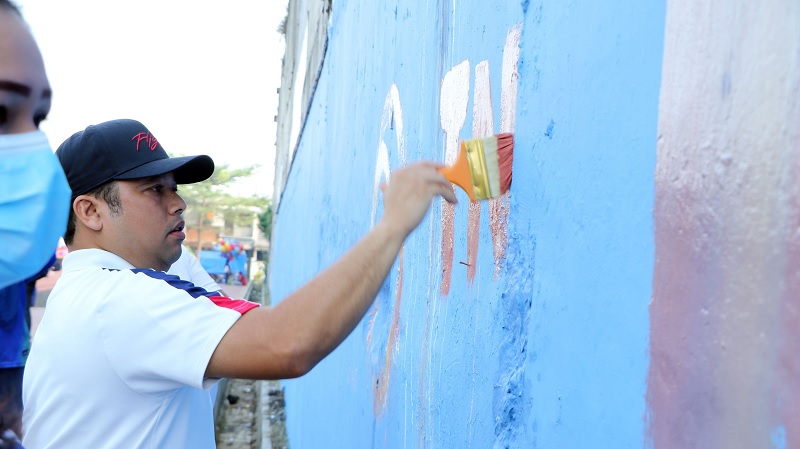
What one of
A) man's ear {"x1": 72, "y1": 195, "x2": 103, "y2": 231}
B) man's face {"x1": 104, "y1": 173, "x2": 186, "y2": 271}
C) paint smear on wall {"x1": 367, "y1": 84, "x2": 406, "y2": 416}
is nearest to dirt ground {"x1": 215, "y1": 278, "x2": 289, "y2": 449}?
paint smear on wall {"x1": 367, "y1": 84, "x2": 406, "y2": 416}

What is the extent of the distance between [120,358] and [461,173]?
33.2 inches

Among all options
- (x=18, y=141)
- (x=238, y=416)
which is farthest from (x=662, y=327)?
(x=238, y=416)

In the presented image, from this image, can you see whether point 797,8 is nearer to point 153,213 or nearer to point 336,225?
point 153,213

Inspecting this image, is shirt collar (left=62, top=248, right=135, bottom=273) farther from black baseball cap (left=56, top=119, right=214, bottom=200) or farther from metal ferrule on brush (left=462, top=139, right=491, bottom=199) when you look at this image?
metal ferrule on brush (left=462, top=139, right=491, bottom=199)

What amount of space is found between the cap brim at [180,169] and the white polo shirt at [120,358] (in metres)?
0.27

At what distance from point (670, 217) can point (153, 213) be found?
167 cm

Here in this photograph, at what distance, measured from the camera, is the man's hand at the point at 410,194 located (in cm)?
149

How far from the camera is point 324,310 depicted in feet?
4.67

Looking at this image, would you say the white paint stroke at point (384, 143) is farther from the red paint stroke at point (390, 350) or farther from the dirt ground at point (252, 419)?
the dirt ground at point (252, 419)

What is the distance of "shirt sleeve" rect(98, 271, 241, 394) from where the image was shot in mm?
1526

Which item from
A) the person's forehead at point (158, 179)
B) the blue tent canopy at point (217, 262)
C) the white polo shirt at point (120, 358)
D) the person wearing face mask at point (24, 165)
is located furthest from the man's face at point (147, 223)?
the blue tent canopy at point (217, 262)

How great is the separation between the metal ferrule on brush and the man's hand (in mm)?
61

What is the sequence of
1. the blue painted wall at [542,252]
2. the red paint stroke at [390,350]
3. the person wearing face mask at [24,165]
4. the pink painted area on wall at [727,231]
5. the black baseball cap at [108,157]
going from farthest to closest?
1. the red paint stroke at [390,350]
2. the black baseball cap at [108,157]
3. the person wearing face mask at [24,165]
4. the blue painted wall at [542,252]
5. the pink painted area on wall at [727,231]

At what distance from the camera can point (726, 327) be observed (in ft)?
2.63
